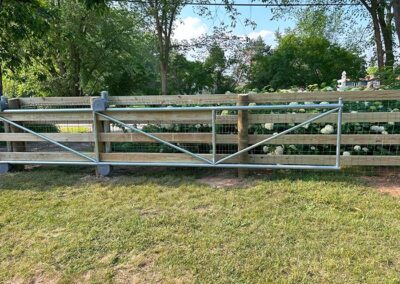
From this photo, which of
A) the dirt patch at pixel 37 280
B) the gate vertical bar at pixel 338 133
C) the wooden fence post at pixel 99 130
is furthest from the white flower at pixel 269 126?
the dirt patch at pixel 37 280

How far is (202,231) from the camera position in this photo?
123 inches

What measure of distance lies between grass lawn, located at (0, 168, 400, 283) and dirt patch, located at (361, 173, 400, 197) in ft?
0.45

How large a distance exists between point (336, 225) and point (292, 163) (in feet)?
4.90

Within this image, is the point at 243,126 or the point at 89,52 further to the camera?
the point at 89,52

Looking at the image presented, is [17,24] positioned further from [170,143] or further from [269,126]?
[269,126]

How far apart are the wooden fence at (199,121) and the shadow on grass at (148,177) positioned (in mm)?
207

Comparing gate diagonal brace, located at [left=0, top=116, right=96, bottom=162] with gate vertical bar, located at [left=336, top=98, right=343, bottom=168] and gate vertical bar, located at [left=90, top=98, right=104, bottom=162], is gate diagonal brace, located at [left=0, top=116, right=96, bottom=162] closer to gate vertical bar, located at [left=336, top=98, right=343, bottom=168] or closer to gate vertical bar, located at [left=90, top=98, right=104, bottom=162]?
gate vertical bar, located at [left=90, top=98, right=104, bottom=162]

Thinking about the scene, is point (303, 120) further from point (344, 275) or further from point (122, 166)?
point (122, 166)

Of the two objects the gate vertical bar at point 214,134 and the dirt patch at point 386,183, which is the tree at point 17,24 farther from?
the dirt patch at point 386,183

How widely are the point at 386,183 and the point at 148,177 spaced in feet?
10.4

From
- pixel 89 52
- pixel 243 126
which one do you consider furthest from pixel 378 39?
pixel 89 52

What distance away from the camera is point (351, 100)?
433 centimetres

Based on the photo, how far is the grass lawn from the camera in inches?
98.7

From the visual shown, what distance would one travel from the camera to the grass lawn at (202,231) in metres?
2.51
